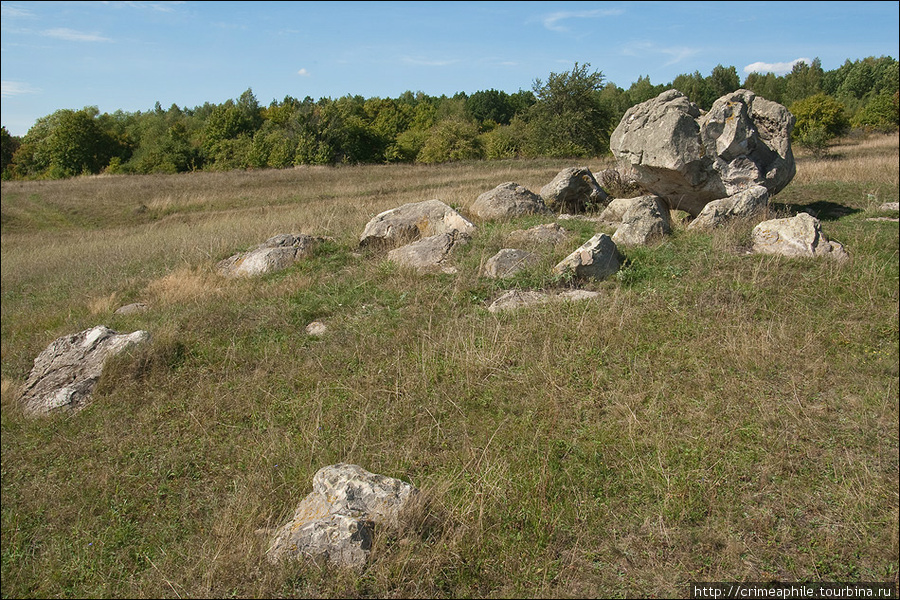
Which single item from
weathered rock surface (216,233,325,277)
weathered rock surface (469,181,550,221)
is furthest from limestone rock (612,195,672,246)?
weathered rock surface (216,233,325,277)

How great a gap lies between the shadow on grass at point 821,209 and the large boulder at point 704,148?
50 centimetres

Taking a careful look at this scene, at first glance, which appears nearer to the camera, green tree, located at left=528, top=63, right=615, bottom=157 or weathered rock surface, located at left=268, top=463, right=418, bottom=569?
weathered rock surface, located at left=268, top=463, right=418, bottom=569

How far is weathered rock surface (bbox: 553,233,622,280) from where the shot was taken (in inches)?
283

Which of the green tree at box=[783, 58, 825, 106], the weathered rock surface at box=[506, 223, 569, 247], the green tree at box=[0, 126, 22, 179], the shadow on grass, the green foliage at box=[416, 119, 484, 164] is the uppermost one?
the green tree at box=[783, 58, 825, 106]

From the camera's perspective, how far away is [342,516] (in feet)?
11.2

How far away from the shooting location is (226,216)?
19.2 m

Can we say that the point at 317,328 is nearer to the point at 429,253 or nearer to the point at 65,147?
the point at 429,253

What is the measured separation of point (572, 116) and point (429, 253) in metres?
26.1

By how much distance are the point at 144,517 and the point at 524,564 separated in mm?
2909

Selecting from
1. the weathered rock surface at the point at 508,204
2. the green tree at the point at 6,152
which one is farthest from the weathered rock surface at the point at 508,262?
the green tree at the point at 6,152

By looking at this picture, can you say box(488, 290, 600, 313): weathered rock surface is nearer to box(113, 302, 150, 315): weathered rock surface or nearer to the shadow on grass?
the shadow on grass

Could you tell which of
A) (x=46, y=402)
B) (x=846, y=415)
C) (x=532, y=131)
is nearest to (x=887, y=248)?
(x=846, y=415)

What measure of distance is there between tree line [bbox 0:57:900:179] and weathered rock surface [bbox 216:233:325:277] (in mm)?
11574

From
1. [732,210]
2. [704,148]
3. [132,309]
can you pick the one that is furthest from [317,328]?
[704,148]
